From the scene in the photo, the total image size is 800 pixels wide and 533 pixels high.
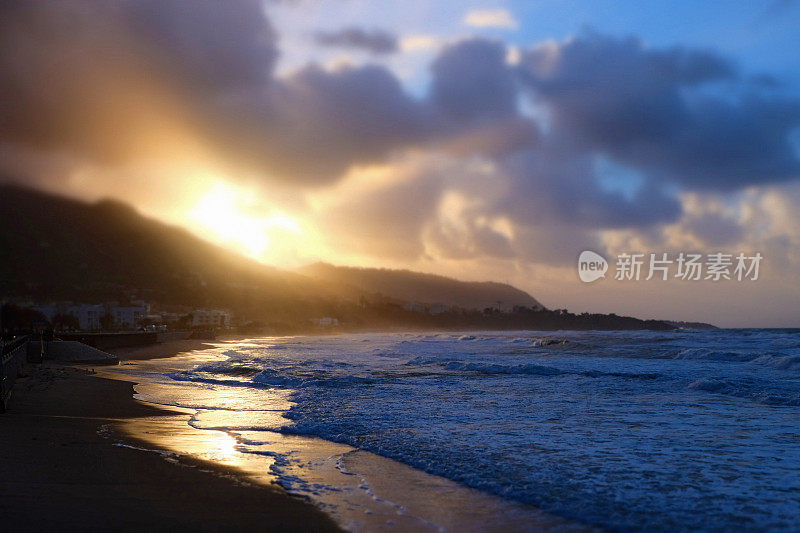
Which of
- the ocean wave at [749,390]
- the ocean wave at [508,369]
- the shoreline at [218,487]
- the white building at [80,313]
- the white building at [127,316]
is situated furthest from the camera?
the white building at [127,316]

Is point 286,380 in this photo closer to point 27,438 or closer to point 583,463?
point 27,438

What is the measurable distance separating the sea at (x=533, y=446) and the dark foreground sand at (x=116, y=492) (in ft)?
1.89

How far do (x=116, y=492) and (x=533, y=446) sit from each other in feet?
19.3

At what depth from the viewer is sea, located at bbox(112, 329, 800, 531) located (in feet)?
19.4

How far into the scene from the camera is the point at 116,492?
5.95 metres

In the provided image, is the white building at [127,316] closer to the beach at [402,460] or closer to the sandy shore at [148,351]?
the sandy shore at [148,351]

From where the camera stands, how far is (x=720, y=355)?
32.0 m

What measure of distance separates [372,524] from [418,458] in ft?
9.82

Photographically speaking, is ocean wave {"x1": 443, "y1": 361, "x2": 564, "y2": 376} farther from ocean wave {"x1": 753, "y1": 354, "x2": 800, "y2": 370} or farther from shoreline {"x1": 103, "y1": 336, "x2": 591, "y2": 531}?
shoreline {"x1": 103, "y1": 336, "x2": 591, "y2": 531}

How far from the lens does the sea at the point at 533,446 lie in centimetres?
591

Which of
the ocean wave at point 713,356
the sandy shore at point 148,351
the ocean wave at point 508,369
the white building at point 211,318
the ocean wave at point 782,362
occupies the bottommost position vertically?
the white building at point 211,318

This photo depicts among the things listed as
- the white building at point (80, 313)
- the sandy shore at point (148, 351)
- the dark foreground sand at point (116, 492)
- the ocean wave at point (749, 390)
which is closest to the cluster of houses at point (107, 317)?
the white building at point (80, 313)

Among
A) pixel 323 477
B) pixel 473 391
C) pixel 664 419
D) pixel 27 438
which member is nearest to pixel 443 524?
pixel 323 477

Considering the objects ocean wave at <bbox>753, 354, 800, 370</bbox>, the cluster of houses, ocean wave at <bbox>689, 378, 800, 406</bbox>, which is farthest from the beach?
the cluster of houses
